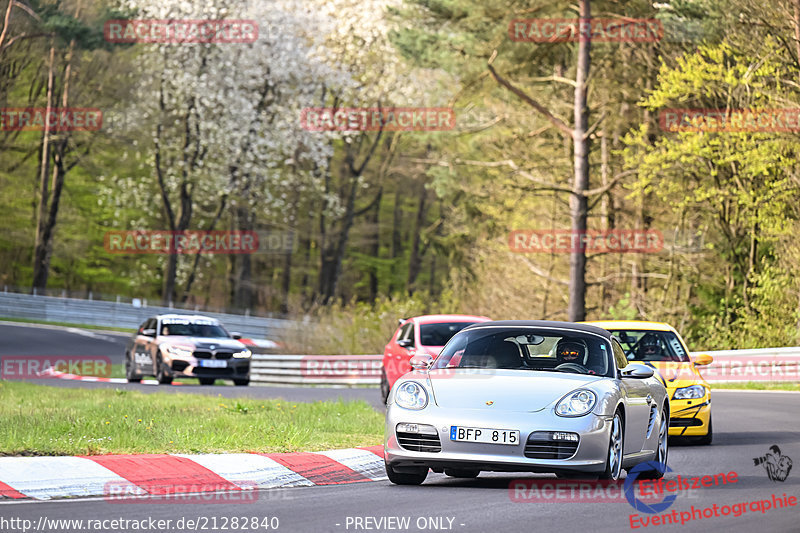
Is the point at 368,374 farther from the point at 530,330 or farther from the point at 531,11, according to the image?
the point at 530,330

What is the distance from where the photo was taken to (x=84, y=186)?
239 feet

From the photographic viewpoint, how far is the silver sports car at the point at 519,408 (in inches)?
378

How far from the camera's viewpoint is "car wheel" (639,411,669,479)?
11.4m

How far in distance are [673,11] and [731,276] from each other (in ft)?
25.7

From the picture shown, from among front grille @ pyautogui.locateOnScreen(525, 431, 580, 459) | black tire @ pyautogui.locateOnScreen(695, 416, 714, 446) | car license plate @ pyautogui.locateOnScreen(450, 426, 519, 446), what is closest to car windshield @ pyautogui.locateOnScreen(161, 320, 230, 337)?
black tire @ pyautogui.locateOnScreen(695, 416, 714, 446)

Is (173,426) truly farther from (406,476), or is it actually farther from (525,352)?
(525,352)

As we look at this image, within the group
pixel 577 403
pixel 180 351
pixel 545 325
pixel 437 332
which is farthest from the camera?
pixel 180 351

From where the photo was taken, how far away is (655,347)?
1599 centimetres

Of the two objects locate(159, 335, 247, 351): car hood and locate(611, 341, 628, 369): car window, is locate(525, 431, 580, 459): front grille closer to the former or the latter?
locate(611, 341, 628, 369): car window

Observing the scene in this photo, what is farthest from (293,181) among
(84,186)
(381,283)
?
(381,283)

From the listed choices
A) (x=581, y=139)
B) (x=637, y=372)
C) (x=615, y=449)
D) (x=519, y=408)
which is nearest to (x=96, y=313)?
(x=581, y=139)

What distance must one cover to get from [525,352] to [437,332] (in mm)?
9949

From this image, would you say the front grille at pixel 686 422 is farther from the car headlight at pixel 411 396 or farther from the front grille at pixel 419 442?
the front grille at pixel 419 442

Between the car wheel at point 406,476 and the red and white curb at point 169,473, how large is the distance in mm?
650
